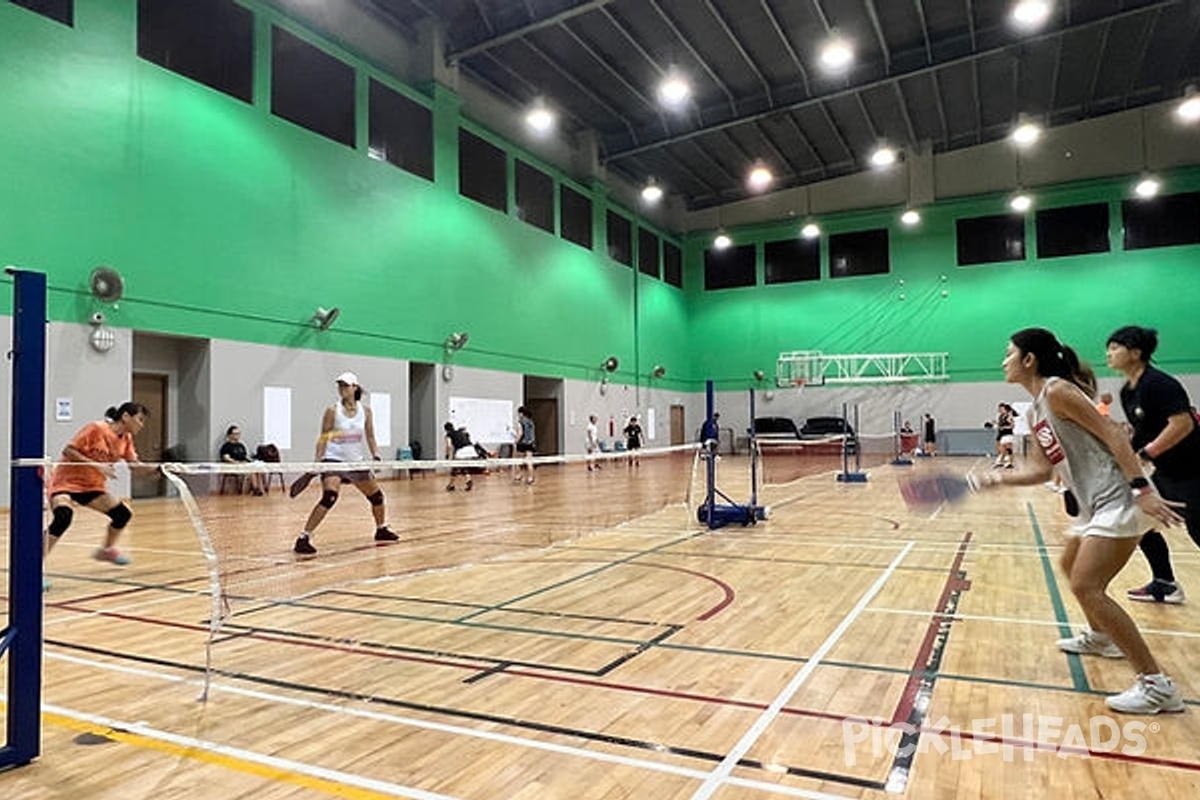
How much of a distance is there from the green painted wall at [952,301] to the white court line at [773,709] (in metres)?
26.9

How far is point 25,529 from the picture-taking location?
9.72 ft

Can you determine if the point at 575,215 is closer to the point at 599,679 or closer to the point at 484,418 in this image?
the point at 484,418

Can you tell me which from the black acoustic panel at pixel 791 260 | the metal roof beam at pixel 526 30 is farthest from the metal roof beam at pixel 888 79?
the black acoustic panel at pixel 791 260

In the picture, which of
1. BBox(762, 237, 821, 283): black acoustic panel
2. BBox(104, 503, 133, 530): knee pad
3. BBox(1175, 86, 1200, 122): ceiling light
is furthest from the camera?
BBox(762, 237, 821, 283): black acoustic panel

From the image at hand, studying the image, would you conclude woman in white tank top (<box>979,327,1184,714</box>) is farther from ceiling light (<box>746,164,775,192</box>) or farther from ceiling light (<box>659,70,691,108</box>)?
ceiling light (<box>746,164,775,192</box>)

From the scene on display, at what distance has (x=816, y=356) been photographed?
31641mm

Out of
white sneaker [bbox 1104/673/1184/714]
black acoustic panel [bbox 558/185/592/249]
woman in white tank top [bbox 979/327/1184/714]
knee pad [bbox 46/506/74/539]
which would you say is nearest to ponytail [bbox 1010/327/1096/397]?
woman in white tank top [bbox 979/327/1184/714]

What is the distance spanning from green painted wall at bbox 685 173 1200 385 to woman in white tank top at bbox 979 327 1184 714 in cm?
2789

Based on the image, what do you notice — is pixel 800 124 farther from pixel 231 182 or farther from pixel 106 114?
pixel 106 114

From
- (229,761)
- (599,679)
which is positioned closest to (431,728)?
(229,761)

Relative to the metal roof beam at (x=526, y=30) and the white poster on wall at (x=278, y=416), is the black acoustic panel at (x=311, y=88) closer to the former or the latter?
→ the metal roof beam at (x=526, y=30)

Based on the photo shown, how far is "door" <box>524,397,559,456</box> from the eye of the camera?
26.0 m

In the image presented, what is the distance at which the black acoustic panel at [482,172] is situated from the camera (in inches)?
854

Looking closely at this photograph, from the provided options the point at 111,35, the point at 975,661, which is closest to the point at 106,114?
the point at 111,35
